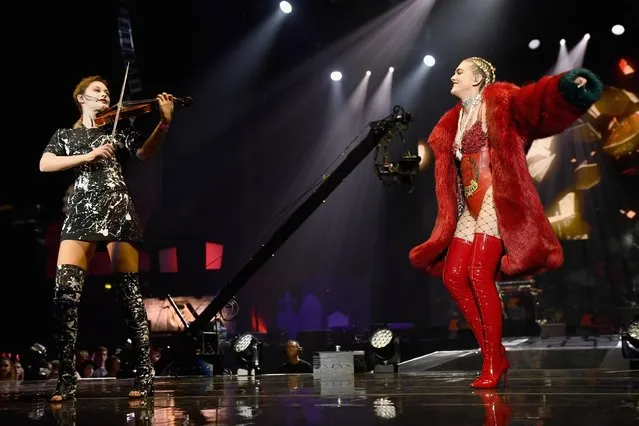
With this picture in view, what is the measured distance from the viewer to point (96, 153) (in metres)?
3.49

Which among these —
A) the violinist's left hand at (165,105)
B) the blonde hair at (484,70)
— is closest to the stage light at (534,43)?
the blonde hair at (484,70)

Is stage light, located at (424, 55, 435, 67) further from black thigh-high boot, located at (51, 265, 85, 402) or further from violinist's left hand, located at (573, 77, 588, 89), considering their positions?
black thigh-high boot, located at (51, 265, 85, 402)

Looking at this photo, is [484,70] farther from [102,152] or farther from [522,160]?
[102,152]

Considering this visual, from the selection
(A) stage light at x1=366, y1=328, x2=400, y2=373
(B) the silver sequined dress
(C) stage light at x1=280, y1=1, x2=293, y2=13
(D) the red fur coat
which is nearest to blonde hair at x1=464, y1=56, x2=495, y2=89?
(D) the red fur coat

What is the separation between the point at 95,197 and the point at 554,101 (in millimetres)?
2553

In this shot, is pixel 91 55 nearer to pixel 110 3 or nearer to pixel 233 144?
pixel 110 3

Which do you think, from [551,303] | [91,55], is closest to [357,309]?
[551,303]

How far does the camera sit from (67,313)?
357 cm

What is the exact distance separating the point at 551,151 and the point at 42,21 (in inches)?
504

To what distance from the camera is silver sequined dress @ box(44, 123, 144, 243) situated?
3625mm

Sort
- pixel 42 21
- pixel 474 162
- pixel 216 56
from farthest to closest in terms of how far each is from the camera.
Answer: pixel 216 56, pixel 42 21, pixel 474 162

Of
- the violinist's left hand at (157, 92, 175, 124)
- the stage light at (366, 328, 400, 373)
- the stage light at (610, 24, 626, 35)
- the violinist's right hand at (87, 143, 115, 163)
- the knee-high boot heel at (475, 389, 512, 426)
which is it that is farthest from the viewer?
the stage light at (610, 24, 626, 35)

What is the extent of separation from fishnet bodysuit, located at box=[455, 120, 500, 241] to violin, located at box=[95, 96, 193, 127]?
1616mm

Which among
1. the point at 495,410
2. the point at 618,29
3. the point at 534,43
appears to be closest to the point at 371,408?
the point at 495,410
